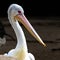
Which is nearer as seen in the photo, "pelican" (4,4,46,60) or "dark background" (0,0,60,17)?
"pelican" (4,4,46,60)

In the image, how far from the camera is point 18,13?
18.8ft

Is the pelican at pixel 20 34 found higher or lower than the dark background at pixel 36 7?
higher

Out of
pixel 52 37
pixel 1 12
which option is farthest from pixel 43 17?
pixel 52 37

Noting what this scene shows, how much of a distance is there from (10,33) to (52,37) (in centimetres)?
140

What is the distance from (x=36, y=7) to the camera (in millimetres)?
15805

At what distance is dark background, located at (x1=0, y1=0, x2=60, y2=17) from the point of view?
607 inches

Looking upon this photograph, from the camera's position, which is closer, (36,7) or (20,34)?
(20,34)

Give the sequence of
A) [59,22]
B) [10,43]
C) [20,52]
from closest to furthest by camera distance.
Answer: [20,52] → [10,43] → [59,22]

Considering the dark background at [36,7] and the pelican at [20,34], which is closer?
the pelican at [20,34]

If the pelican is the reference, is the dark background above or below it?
below

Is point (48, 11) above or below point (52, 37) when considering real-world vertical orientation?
below

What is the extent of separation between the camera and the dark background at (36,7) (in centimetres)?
1541

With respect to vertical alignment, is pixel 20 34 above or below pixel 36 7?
above

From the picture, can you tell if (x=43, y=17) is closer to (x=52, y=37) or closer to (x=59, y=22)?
(x=59, y=22)
